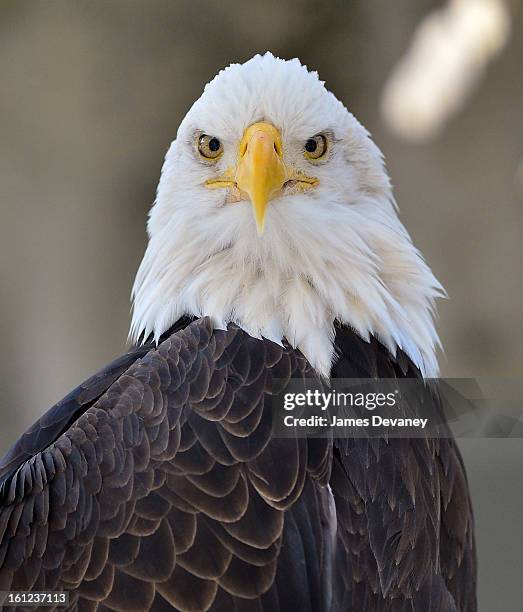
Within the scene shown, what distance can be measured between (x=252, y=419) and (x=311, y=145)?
17.9 inches

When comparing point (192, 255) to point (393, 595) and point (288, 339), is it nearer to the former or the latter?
point (288, 339)

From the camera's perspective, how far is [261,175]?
1195mm

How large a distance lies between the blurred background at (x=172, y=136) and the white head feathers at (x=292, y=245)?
5.10 feet

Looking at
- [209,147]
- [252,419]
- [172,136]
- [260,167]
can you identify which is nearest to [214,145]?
[209,147]

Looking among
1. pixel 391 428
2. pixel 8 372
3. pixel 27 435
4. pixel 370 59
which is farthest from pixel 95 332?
pixel 391 428

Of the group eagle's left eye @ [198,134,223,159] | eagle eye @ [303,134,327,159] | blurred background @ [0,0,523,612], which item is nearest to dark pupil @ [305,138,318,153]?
eagle eye @ [303,134,327,159]

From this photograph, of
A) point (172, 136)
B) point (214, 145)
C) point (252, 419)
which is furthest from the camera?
point (172, 136)

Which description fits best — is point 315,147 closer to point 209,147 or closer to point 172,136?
point 209,147

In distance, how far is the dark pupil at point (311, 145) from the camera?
1.28 metres

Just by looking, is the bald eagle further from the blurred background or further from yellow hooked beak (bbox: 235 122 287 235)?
the blurred background

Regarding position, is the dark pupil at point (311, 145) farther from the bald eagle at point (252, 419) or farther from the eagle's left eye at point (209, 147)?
the eagle's left eye at point (209, 147)

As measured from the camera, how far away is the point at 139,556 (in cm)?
100

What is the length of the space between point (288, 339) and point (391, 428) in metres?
0.19

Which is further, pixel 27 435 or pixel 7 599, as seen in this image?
pixel 27 435
